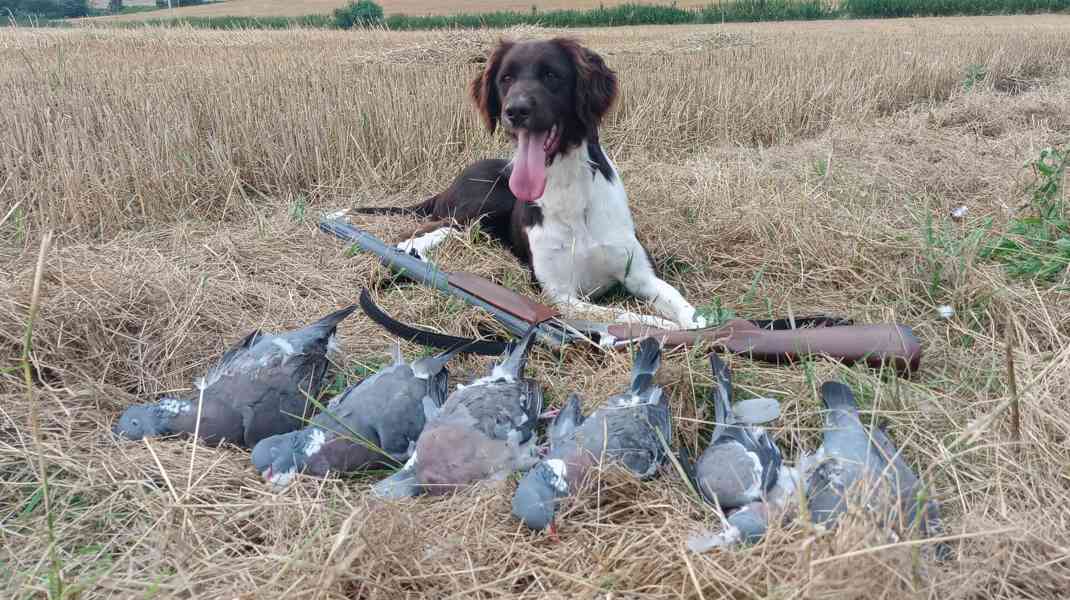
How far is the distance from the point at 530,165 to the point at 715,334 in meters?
1.41

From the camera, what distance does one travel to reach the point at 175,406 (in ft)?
7.98

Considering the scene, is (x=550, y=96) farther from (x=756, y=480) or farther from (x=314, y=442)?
(x=756, y=480)

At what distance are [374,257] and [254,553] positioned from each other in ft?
7.08

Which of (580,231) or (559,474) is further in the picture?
(580,231)

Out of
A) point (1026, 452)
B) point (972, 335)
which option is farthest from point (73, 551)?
point (972, 335)

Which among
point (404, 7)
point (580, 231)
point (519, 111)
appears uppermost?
point (404, 7)

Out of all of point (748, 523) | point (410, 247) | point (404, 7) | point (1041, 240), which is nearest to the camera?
point (748, 523)

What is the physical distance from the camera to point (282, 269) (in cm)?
384

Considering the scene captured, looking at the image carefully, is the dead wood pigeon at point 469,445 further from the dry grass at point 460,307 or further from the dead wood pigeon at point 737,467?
the dead wood pigeon at point 737,467

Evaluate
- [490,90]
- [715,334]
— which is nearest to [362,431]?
[715,334]

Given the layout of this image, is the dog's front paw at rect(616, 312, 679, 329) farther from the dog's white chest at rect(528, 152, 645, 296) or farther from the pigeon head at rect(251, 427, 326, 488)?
the pigeon head at rect(251, 427, 326, 488)

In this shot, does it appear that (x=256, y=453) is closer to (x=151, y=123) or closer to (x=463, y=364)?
(x=463, y=364)

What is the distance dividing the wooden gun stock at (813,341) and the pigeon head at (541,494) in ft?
2.90

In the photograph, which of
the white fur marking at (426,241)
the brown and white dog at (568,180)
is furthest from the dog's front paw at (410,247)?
the brown and white dog at (568,180)
